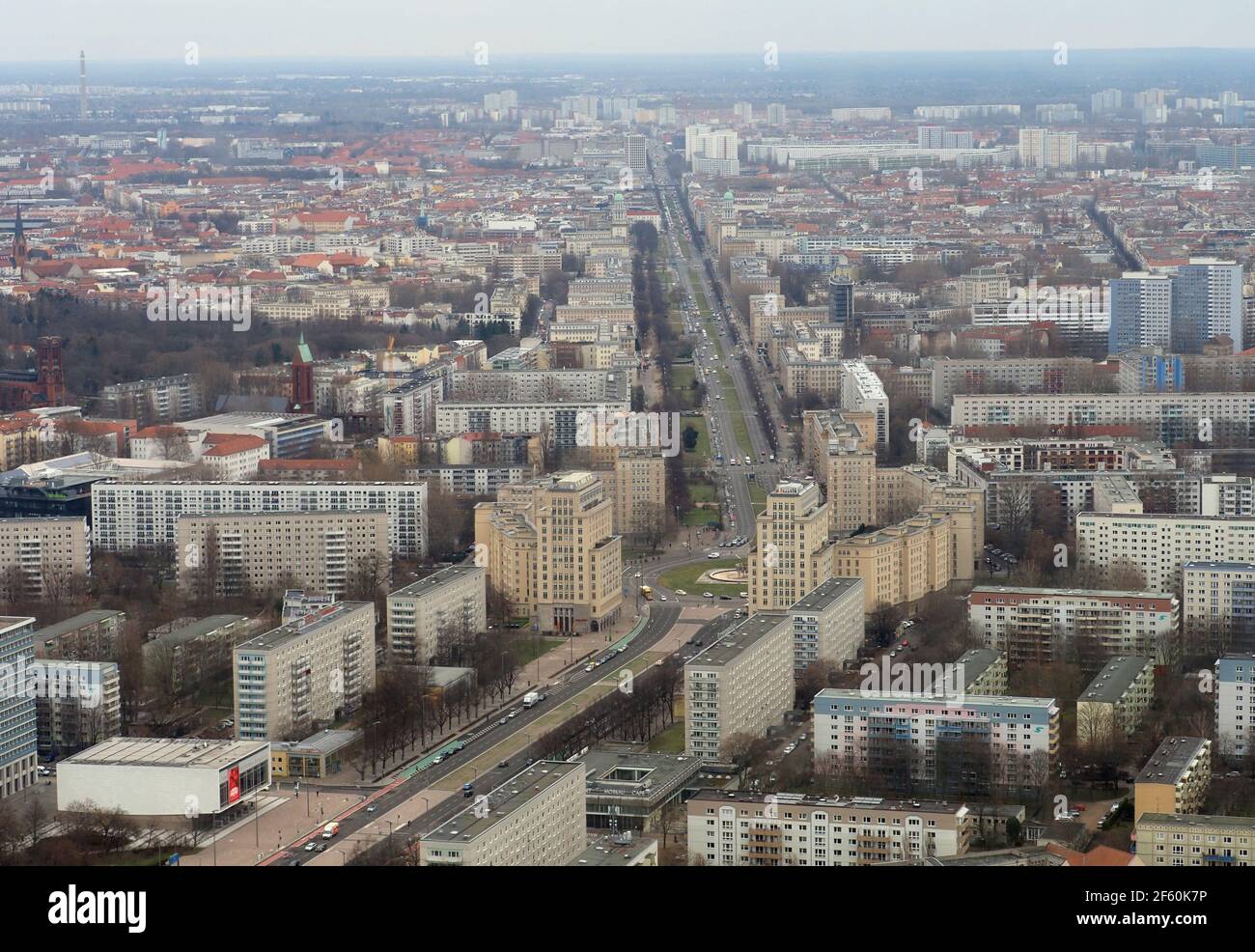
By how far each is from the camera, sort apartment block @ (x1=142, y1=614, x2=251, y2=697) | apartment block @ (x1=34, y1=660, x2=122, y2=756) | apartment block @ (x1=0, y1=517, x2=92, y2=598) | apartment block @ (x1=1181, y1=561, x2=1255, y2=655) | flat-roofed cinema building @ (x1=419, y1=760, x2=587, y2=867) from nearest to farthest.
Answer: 1. flat-roofed cinema building @ (x1=419, y1=760, x2=587, y2=867)
2. apartment block @ (x1=34, y1=660, x2=122, y2=756)
3. apartment block @ (x1=142, y1=614, x2=251, y2=697)
4. apartment block @ (x1=1181, y1=561, x2=1255, y2=655)
5. apartment block @ (x1=0, y1=517, x2=92, y2=598)

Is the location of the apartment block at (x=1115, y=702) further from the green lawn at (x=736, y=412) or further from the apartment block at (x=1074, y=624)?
the green lawn at (x=736, y=412)

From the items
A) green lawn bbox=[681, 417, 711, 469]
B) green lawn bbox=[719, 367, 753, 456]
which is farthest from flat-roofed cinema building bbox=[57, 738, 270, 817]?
green lawn bbox=[719, 367, 753, 456]

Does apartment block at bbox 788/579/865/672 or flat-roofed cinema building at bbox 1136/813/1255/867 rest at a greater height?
flat-roofed cinema building at bbox 1136/813/1255/867

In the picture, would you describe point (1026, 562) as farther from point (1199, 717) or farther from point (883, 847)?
point (883, 847)

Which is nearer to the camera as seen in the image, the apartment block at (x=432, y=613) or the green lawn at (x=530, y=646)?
the apartment block at (x=432, y=613)

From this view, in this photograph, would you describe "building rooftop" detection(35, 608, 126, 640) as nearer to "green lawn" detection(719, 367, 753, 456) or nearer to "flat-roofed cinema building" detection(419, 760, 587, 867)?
"flat-roofed cinema building" detection(419, 760, 587, 867)

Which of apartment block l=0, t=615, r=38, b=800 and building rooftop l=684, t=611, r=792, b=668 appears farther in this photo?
building rooftop l=684, t=611, r=792, b=668

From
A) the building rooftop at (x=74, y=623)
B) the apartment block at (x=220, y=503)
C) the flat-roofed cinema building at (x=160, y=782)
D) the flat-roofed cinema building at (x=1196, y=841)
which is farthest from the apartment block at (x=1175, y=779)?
the apartment block at (x=220, y=503)
